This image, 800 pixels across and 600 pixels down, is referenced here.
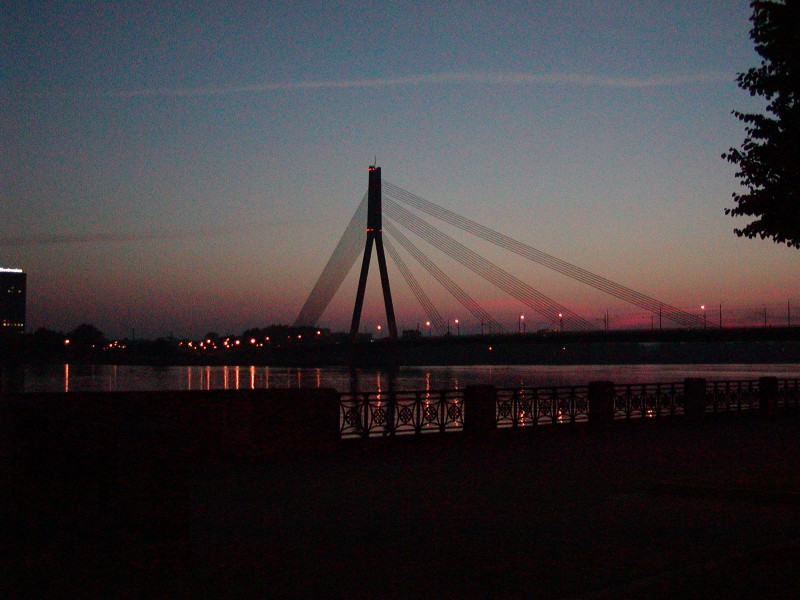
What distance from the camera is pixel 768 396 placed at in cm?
2656

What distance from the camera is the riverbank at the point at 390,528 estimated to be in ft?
20.9

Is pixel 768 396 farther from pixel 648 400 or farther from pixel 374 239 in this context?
pixel 374 239

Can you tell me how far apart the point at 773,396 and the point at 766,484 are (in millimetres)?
16968

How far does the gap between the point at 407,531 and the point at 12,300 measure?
4.14 m

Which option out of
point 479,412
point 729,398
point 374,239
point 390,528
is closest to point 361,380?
point 374,239

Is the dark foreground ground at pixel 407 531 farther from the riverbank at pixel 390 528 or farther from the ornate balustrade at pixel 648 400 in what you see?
the ornate balustrade at pixel 648 400

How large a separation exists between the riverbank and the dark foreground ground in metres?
0.02

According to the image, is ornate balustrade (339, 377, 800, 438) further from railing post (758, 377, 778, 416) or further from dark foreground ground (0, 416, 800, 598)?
dark foreground ground (0, 416, 800, 598)

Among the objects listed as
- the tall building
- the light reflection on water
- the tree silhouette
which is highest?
the tree silhouette

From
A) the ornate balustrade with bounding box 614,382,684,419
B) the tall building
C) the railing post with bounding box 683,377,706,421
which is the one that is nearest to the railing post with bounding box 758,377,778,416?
the ornate balustrade with bounding box 614,382,684,419

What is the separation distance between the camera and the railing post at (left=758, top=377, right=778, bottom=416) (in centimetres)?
2633

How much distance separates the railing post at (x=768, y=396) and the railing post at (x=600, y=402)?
6.20 m

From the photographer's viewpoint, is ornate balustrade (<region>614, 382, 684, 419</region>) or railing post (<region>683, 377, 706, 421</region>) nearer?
railing post (<region>683, 377, 706, 421</region>)

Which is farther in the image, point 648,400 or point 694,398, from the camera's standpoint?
point 648,400
